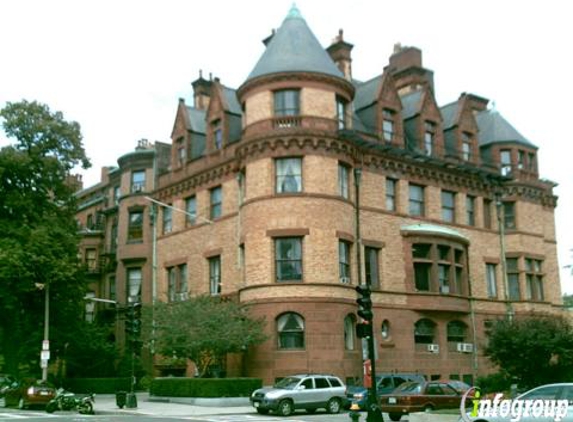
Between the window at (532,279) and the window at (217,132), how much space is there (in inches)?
799

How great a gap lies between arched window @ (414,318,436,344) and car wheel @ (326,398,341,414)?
1081 cm

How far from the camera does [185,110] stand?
4612 centimetres

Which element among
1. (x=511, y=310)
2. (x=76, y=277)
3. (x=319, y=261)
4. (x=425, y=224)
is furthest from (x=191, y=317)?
(x=511, y=310)

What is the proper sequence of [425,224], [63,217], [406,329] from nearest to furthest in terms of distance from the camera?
[406,329]
[425,224]
[63,217]

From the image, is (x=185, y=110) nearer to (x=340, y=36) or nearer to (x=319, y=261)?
(x=340, y=36)

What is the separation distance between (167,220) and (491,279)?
20.4 m

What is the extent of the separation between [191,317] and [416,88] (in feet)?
75.9

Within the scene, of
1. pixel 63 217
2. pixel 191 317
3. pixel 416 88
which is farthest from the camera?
pixel 416 88

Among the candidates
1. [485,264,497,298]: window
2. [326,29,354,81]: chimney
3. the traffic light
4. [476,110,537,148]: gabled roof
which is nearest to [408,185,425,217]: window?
[485,264,497,298]: window

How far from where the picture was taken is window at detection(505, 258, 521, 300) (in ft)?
149

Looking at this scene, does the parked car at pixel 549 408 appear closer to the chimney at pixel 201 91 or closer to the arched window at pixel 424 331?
the arched window at pixel 424 331

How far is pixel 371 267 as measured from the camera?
38656mm

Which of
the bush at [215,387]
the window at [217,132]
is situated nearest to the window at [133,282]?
the window at [217,132]

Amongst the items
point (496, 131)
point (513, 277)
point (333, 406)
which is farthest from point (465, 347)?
point (496, 131)
